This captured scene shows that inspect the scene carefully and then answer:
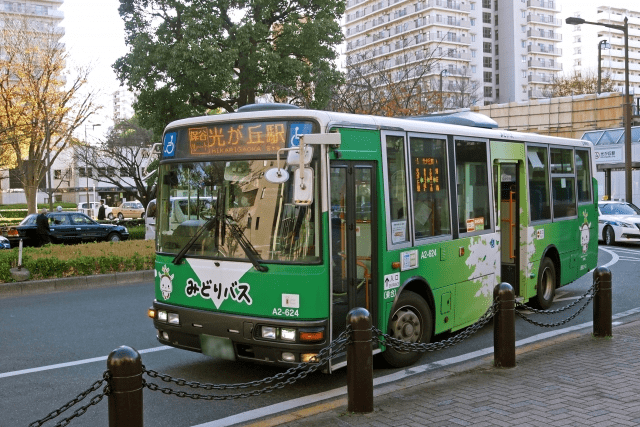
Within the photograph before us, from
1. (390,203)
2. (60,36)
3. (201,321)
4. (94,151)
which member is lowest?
(201,321)

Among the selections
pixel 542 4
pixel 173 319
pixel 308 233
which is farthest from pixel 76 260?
pixel 542 4

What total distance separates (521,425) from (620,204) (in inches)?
810

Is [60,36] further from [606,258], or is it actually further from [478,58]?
[478,58]

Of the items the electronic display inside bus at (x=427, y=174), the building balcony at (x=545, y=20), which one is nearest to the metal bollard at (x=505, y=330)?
the electronic display inside bus at (x=427, y=174)

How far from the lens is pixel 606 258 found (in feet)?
59.3

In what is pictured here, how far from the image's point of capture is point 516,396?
19.4ft

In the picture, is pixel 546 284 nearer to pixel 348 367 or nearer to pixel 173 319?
pixel 348 367

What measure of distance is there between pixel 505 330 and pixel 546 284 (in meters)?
4.17

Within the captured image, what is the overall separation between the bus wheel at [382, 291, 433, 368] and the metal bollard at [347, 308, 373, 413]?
1.27 metres

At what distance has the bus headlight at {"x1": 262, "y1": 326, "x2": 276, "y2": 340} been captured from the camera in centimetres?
590

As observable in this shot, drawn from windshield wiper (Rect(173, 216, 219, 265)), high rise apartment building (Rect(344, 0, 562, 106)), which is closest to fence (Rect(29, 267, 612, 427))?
windshield wiper (Rect(173, 216, 219, 265))

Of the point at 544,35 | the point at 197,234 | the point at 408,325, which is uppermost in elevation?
the point at 544,35

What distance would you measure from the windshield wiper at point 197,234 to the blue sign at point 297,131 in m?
1.03

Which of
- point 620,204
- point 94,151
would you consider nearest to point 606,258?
point 620,204
